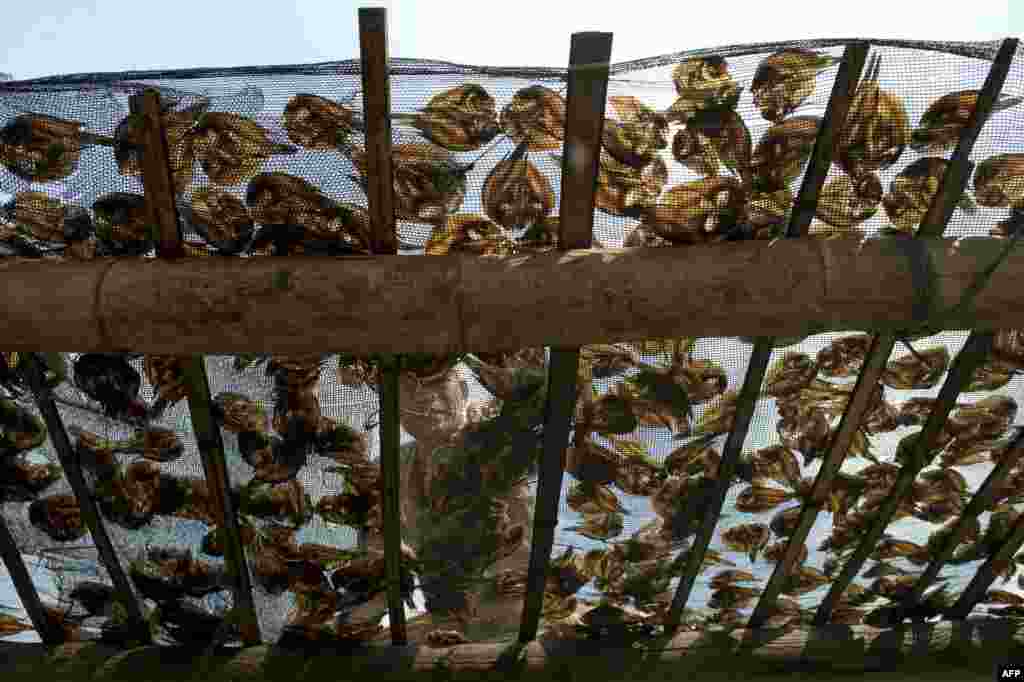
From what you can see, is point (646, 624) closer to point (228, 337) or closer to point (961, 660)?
point (961, 660)

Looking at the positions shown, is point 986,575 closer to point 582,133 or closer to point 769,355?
point 769,355

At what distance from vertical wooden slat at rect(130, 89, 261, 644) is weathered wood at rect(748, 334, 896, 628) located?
2.72 m

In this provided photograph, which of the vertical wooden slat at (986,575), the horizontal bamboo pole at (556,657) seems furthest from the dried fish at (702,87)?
the horizontal bamboo pole at (556,657)

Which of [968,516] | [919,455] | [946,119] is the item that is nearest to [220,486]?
[919,455]

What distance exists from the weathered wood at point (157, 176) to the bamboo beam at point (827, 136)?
2.34 meters

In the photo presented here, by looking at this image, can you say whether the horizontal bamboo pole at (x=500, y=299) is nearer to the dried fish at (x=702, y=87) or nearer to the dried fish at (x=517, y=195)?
the dried fish at (x=517, y=195)

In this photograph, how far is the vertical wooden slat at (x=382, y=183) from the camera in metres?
3.38

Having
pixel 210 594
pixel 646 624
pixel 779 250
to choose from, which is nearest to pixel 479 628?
pixel 646 624

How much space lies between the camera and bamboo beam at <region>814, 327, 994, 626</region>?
4.34 metres

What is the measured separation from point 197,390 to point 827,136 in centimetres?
→ 272

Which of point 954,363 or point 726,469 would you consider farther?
point 726,469

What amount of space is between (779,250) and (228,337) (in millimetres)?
1986

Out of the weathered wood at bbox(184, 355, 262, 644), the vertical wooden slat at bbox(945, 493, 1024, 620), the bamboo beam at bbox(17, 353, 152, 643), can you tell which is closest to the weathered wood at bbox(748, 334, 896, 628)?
the vertical wooden slat at bbox(945, 493, 1024, 620)

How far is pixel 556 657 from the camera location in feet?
17.7
